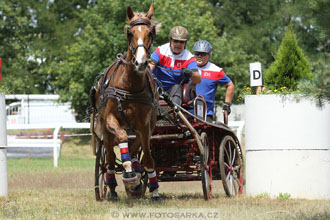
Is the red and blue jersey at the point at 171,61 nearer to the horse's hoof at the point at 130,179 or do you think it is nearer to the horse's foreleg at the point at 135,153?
the horse's foreleg at the point at 135,153

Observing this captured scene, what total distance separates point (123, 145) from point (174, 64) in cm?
176

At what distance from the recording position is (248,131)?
10.0 meters

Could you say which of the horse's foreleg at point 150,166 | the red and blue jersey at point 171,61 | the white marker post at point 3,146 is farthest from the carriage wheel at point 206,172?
the white marker post at point 3,146

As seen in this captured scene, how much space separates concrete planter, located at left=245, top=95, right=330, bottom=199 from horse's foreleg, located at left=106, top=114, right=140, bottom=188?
205 centimetres

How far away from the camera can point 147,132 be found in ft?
29.4

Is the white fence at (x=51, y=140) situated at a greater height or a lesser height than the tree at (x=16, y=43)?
lesser

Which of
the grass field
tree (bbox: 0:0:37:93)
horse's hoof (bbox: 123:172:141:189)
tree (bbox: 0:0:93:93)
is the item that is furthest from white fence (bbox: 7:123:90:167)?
tree (bbox: 0:0:37:93)

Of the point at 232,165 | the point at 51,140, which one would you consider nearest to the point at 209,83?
the point at 232,165

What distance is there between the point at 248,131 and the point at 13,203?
327 cm

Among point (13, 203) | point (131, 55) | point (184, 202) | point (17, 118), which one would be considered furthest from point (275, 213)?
point (17, 118)

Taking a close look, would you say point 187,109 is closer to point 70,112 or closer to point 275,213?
point 275,213

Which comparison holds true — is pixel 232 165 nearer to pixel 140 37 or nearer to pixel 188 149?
pixel 188 149

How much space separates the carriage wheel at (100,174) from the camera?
9805 millimetres

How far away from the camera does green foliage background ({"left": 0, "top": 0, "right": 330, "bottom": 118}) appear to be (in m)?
32.2
